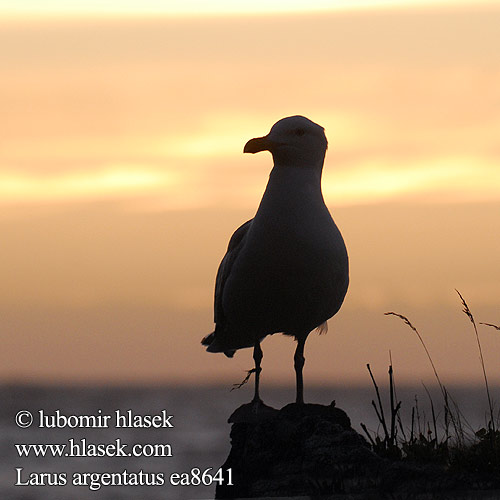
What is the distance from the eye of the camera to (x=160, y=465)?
121ft

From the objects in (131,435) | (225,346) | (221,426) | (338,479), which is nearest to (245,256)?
(225,346)

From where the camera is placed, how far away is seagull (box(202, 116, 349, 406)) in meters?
10.7

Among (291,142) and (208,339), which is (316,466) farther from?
(208,339)

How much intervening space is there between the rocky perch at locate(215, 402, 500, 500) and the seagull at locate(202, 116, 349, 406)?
1063 millimetres

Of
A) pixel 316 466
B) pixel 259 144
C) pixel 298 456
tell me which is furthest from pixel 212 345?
pixel 316 466

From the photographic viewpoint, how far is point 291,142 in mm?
10953

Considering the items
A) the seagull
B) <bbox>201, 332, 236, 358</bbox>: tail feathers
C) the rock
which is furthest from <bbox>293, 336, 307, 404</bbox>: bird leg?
<bbox>201, 332, 236, 358</bbox>: tail feathers

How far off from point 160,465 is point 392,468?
29.3m

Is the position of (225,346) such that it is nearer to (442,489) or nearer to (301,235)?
(301,235)

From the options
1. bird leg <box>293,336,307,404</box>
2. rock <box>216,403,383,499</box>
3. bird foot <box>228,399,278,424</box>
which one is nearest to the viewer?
rock <box>216,403,383,499</box>

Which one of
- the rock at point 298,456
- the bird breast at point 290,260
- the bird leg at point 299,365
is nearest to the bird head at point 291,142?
the bird breast at point 290,260

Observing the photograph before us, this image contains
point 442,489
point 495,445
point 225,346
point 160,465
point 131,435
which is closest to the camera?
point 442,489

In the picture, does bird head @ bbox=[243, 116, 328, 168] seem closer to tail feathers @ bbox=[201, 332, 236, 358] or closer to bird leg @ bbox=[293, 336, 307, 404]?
bird leg @ bbox=[293, 336, 307, 404]

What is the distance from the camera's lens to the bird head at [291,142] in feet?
35.9
